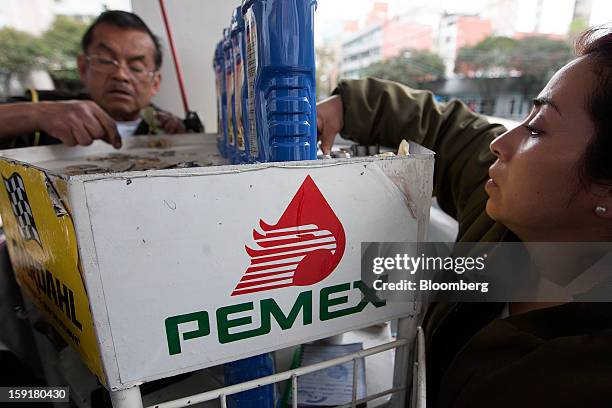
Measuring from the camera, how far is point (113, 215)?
1.22 ft

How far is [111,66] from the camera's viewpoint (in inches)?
54.4

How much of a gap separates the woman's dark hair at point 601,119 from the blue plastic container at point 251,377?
56 cm

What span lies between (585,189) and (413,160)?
29 cm

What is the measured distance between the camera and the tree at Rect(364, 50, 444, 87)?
1.58m

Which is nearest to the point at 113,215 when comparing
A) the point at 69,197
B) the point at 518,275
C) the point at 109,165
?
the point at 69,197

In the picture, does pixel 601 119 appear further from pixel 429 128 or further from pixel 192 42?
pixel 192 42

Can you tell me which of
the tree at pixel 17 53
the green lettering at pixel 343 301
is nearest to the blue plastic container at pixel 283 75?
the green lettering at pixel 343 301

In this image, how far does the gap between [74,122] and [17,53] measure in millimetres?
3866

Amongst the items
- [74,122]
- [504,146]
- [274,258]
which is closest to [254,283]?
[274,258]

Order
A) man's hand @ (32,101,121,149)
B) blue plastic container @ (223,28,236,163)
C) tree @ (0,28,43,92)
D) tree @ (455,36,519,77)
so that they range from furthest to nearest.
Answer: tree @ (0,28,43,92) < tree @ (455,36,519,77) < man's hand @ (32,101,121,149) < blue plastic container @ (223,28,236,163)

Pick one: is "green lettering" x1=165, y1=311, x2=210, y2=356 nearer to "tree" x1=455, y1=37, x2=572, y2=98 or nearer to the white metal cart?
the white metal cart

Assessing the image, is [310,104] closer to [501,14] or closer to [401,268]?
[401,268]

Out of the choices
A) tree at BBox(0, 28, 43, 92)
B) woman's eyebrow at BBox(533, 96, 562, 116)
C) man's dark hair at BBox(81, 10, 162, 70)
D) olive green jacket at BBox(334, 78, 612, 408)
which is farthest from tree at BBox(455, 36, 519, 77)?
tree at BBox(0, 28, 43, 92)

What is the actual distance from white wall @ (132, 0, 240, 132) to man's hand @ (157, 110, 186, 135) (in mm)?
298
